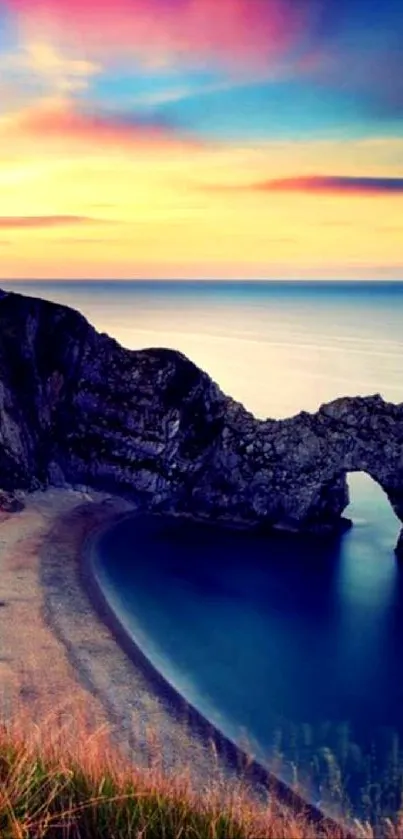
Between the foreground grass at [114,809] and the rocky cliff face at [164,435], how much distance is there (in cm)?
2860

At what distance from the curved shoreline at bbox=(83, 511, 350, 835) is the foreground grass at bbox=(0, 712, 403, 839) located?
15.4ft

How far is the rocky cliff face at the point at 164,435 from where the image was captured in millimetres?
37469

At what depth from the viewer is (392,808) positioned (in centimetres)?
1895

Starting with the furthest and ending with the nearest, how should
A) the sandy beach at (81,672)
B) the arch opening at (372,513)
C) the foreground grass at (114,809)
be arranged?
the arch opening at (372,513) < the sandy beach at (81,672) < the foreground grass at (114,809)

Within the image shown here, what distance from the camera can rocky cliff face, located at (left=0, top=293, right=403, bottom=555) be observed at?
37.5m

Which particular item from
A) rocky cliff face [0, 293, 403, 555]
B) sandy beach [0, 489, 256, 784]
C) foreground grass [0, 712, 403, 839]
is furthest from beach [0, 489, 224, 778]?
foreground grass [0, 712, 403, 839]

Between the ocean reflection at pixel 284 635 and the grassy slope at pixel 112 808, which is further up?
the grassy slope at pixel 112 808

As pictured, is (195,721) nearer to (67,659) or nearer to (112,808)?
(67,659)

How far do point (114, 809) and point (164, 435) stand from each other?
3190 centimetres

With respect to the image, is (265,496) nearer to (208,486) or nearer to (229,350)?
(208,486)

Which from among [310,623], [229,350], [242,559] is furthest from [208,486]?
[229,350]

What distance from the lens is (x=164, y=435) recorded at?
1576 inches

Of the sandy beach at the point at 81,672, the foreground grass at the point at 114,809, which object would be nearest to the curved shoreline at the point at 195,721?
the sandy beach at the point at 81,672

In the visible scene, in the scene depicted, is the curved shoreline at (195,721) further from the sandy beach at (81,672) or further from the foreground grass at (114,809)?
the foreground grass at (114,809)
